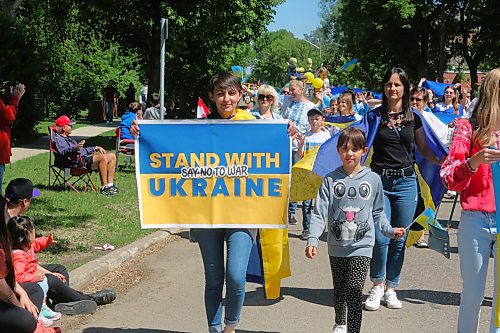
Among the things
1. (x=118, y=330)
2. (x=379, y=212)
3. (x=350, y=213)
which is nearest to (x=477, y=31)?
(x=379, y=212)

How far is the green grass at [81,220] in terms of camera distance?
820cm

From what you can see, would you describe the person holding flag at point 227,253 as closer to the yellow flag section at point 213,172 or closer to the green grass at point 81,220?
the yellow flag section at point 213,172

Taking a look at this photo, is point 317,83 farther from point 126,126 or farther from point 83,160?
point 83,160

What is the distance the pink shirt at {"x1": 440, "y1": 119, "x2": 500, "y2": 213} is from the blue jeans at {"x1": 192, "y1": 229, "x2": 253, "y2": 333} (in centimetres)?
142

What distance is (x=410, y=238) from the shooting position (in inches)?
270

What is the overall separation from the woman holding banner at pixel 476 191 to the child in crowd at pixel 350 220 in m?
0.79

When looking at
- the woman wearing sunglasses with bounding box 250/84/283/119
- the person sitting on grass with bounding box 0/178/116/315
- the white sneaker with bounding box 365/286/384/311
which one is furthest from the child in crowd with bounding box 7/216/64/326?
the woman wearing sunglasses with bounding box 250/84/283/119

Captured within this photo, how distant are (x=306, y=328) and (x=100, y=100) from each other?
31.0m

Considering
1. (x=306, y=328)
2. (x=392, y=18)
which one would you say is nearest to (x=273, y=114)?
(x=306, y=328)

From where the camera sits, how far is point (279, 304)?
6.74 m

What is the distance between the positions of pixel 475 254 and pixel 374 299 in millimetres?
2106

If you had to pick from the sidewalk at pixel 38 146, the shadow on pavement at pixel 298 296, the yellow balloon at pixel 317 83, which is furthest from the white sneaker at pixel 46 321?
the yellow balloon at pixel 317 83

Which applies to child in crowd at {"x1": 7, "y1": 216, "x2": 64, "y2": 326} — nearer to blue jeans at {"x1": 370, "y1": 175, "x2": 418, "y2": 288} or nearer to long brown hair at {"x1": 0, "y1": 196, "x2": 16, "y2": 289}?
long brown hair at {"x1": 0, "y1": 196, "x2": 16, "y2": 289}

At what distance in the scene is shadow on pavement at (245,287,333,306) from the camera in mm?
6828
